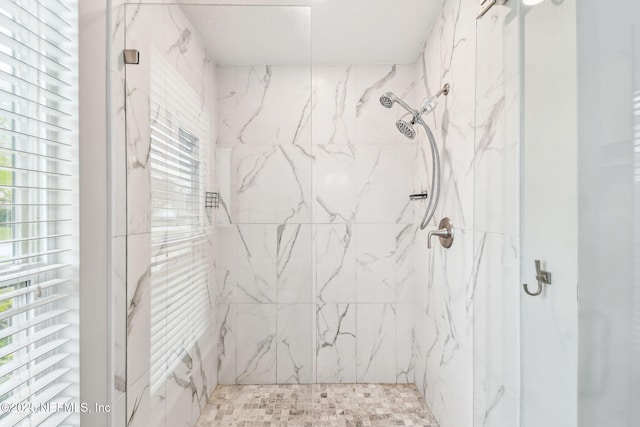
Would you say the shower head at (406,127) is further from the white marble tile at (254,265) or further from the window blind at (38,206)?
the window blind at (38,206)

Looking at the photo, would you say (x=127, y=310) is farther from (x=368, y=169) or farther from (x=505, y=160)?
(x=368, y=169)

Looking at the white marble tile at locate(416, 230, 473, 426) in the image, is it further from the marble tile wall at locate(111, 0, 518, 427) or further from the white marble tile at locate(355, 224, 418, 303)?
the white marble tile at locate(355, 224, 418, 303)

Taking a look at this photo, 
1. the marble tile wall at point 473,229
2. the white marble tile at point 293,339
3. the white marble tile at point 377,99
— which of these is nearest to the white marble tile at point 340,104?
the white marble tile at point 377,99

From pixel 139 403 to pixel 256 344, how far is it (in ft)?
1.39

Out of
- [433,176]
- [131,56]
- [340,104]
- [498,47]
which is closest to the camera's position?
[498,47]

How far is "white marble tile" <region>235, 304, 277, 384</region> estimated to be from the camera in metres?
1.20

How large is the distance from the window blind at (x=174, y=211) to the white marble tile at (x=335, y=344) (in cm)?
125

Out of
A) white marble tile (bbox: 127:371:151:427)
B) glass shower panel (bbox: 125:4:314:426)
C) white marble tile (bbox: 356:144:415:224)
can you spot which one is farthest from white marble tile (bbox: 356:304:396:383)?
white marble tile (bbox: 127:371:151:427)

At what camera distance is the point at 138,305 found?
1.18m

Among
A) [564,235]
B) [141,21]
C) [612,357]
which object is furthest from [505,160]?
[141,21]

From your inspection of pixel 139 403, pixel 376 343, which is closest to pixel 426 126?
pixel 376 343

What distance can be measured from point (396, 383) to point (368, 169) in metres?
1.43

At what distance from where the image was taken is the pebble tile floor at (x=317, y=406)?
1.18 metres

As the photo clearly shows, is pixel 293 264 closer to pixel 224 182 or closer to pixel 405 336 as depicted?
pixel 224 182
